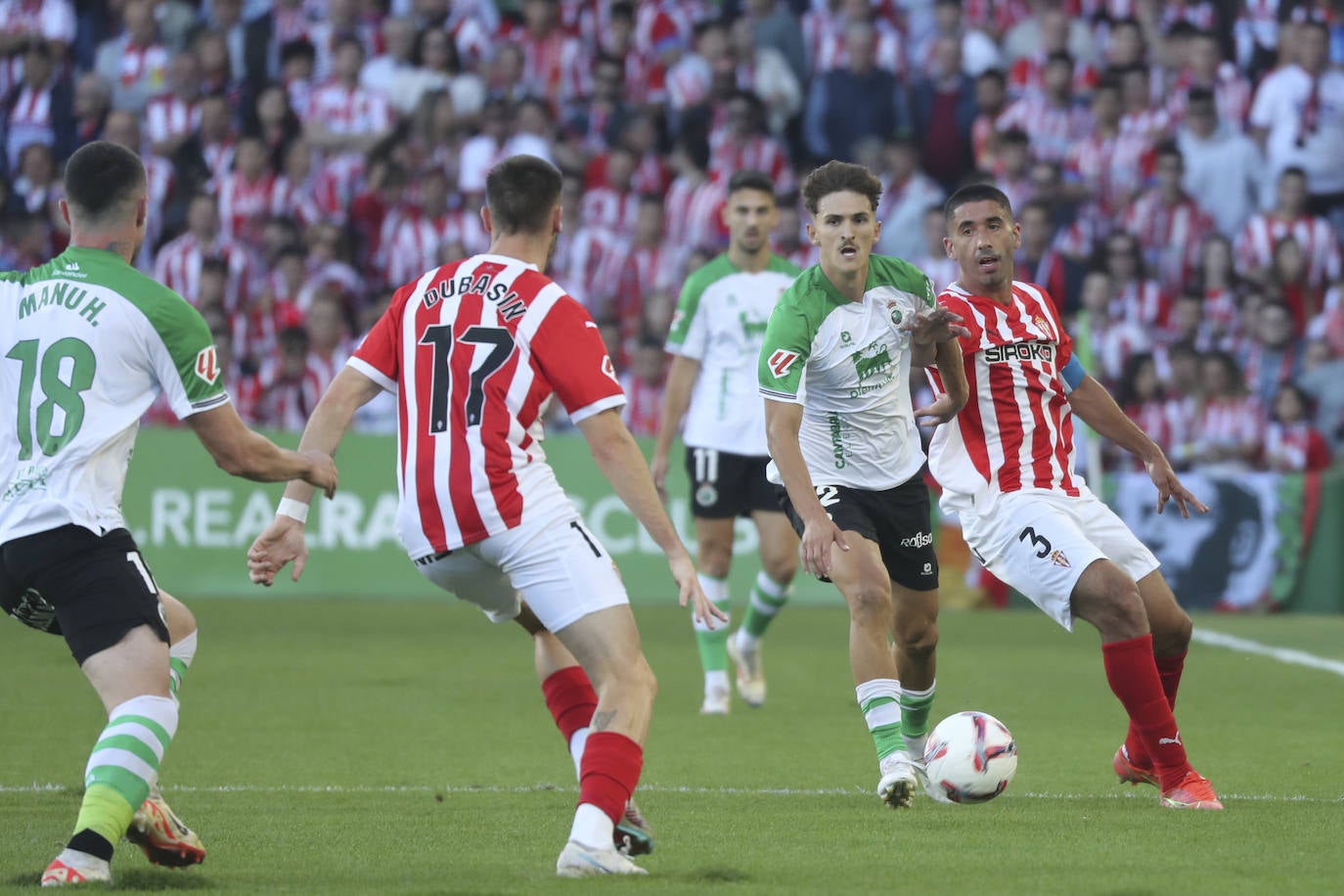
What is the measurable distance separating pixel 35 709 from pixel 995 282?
5.55 m

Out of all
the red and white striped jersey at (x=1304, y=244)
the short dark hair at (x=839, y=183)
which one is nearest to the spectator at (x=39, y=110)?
the red and white striped jersey at (x=1304, y=244)

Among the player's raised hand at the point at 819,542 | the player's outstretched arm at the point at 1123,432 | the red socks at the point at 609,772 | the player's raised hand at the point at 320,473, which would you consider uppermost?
the player's outstretched arm at the point at 1123,432

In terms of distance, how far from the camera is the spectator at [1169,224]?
17.5 m

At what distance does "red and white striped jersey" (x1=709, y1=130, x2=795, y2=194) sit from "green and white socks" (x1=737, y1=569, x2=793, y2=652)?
8.30 m

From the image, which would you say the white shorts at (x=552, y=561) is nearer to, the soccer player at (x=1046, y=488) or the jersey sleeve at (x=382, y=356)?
the jersey sleeve at (x=382, y=356)

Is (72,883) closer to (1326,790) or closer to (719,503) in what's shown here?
(1326,790)

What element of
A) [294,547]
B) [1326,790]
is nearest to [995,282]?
[1326,790]

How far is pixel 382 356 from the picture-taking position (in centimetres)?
557

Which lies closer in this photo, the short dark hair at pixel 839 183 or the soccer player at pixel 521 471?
the soccer player at pixel 521 471

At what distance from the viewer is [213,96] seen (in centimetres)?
1883

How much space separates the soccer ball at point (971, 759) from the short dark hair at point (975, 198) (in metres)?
1.95

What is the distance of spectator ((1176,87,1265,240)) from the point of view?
17.9 meters

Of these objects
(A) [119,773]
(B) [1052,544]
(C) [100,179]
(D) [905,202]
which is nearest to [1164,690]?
(B) [1052,544]

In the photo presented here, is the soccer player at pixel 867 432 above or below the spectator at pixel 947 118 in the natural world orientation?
below
